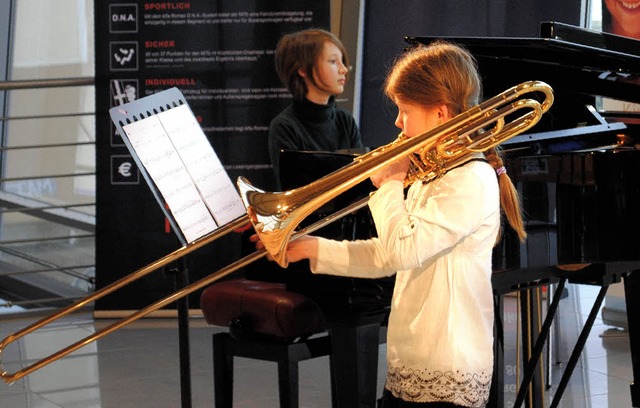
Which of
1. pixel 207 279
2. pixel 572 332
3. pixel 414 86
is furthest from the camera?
pixel 572 332

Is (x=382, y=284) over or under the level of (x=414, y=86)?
under

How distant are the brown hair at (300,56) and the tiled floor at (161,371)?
1.37 m

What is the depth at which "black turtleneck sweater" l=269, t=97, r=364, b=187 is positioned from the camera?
4336 mm

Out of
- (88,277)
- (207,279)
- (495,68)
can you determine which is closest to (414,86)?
(207,279)

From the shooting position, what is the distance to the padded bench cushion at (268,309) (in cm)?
359

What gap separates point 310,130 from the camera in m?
4.44

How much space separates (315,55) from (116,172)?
237 centimetres

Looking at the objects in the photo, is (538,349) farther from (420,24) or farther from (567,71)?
(420,24)

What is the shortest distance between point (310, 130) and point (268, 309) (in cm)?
104

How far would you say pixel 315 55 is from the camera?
4426 millimetres

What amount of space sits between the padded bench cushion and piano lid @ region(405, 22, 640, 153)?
34.6 inches

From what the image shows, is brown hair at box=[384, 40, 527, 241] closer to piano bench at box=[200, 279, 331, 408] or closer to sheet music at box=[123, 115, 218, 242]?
sheet music at box=[123, 115, 218, 242]

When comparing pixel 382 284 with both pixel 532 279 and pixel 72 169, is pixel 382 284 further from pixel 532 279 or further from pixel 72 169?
pixel 72 169

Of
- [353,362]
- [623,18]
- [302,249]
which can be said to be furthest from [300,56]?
[623,18]
